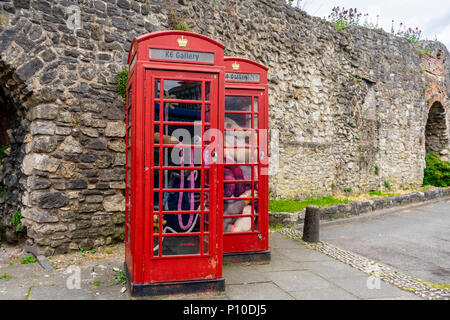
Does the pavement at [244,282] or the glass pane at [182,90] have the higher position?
the glass pane at [182,90]

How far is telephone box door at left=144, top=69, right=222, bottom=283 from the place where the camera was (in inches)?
153

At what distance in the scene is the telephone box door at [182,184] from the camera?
3891mm

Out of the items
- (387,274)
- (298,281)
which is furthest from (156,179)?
(387,274)

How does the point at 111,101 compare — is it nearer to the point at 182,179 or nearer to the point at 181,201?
the point at 182,179

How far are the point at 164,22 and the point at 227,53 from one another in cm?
212

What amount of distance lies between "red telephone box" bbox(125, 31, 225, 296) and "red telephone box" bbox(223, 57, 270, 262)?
48.9 inches

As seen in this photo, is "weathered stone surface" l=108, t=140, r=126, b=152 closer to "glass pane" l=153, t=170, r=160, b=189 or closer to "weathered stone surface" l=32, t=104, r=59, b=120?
"weathered stone surface" l=32, t=104, r=59, b=120

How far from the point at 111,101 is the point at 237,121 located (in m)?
2.17

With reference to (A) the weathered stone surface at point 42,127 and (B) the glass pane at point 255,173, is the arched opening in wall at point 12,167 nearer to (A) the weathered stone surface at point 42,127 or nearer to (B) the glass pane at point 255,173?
(A) the weathered stone surface at point 42,127

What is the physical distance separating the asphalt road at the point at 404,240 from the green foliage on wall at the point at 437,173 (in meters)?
6.87

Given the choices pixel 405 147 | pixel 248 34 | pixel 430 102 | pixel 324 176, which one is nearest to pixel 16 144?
pixel 248 34

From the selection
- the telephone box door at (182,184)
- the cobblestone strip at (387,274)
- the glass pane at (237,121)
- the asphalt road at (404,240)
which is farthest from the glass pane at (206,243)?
the asphalt road at (404,240)

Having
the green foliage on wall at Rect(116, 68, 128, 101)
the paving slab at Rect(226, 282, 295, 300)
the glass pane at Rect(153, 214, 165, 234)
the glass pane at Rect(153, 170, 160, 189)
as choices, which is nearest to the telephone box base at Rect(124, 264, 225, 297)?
the paving slab at Rect(226, 282, 295, 300)

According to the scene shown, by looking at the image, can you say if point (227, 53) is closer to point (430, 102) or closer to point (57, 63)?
point (57, 63)
